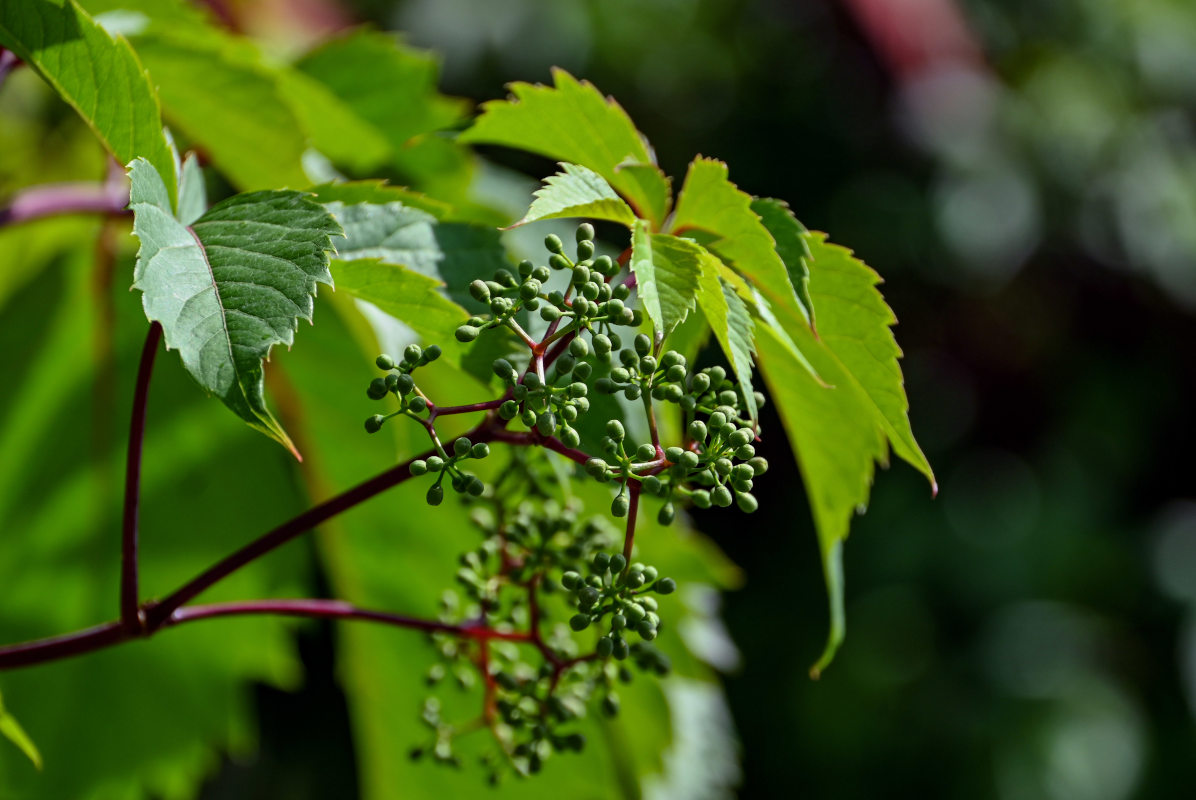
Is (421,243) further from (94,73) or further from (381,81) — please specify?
(381,81)

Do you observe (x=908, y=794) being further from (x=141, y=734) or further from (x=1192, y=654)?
(x=141, y=734)

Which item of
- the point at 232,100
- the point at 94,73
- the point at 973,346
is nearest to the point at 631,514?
the point at 94,73

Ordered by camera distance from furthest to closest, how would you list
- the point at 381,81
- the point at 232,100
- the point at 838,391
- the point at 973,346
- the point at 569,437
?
the point at 973,346, the point at 381,81, the point at 232,100, the point at 838,391, the point at 569,437

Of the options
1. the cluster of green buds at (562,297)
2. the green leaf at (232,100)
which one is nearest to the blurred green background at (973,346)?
the green leaf at (232,100)

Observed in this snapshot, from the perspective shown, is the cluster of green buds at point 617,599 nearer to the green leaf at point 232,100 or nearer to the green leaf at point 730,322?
the green leaf at point 730,322

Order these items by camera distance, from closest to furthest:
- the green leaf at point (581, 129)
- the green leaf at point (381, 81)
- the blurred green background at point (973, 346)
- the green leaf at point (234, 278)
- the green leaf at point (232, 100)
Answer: the green leaf at point (234, 278)
the green leaf at point (581, 129)
the green leaf at point (232, 100)
the green leaf at point (381, 81)
the blurred green background at point (973, 346)

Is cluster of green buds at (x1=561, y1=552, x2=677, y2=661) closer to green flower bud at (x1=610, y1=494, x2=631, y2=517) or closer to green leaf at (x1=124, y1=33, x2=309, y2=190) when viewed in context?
green flower bud at (x1=610, y1=494, x2=631, y2=517)
